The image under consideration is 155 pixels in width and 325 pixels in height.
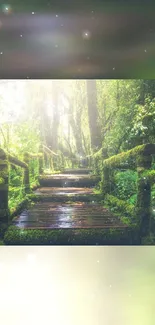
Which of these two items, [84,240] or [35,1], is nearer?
[35,1]

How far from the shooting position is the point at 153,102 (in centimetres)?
388

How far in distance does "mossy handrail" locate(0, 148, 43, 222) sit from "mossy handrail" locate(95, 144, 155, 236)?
71cm

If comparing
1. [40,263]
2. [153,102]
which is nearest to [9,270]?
[40,263]

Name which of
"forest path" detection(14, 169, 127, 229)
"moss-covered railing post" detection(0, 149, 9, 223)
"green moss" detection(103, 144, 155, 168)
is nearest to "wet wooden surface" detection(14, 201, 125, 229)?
"forest path" detection(14, 169, 127, 229)

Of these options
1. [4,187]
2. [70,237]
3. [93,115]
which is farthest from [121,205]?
[4,187]

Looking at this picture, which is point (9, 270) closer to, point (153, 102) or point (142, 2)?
point (153, 102)

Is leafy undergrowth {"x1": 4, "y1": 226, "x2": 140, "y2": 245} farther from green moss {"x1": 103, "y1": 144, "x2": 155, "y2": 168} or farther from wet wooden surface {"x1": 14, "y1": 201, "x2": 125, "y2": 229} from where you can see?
green moss {"x1": 103, "y1": 144, "x2": 155, "y2": 168}

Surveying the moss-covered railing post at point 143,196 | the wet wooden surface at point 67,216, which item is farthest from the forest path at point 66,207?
the moss-covered railing post at point 143,196

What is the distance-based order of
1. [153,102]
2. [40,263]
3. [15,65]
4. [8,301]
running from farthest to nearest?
[153,102]
[15,65]
[40,263]
[8,301]

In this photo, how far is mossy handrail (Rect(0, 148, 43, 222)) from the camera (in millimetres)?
3910

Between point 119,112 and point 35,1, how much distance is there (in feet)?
4.46

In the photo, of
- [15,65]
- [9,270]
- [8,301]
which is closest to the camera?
[8,301]

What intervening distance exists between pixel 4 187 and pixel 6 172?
0.53 ft

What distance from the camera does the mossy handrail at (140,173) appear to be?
12.9 feet
